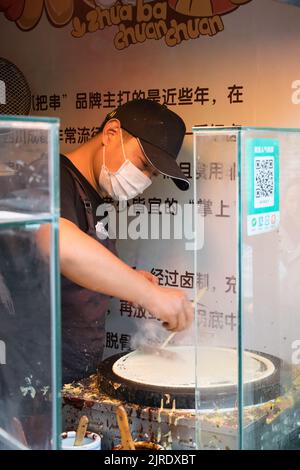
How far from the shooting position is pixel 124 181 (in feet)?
9.46

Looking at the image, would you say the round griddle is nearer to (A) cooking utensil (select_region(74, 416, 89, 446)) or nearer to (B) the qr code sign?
(A) cooking utensil (select_region(74, 416, 89, 446))

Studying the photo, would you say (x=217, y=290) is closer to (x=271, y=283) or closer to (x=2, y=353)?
(x=271, y=283)

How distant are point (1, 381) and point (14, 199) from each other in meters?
0.49

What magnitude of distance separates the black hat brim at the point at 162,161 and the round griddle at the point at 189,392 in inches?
31.1

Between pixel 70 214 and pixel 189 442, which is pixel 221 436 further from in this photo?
pixel 70 214

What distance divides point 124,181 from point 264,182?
1173mm

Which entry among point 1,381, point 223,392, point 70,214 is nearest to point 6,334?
point 1,381

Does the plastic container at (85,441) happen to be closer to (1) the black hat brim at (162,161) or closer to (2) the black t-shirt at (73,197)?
(2) the black t-shirt at (73,197)

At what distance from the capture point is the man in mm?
2516

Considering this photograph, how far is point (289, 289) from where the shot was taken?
2.12 m

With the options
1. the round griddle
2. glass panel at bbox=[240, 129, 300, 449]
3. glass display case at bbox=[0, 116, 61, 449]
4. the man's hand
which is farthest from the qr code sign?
the man's hand

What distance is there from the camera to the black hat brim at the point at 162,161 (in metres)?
2.71

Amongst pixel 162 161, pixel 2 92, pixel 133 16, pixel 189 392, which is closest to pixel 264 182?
pixel 189 392

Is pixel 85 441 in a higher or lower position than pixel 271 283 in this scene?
lower
